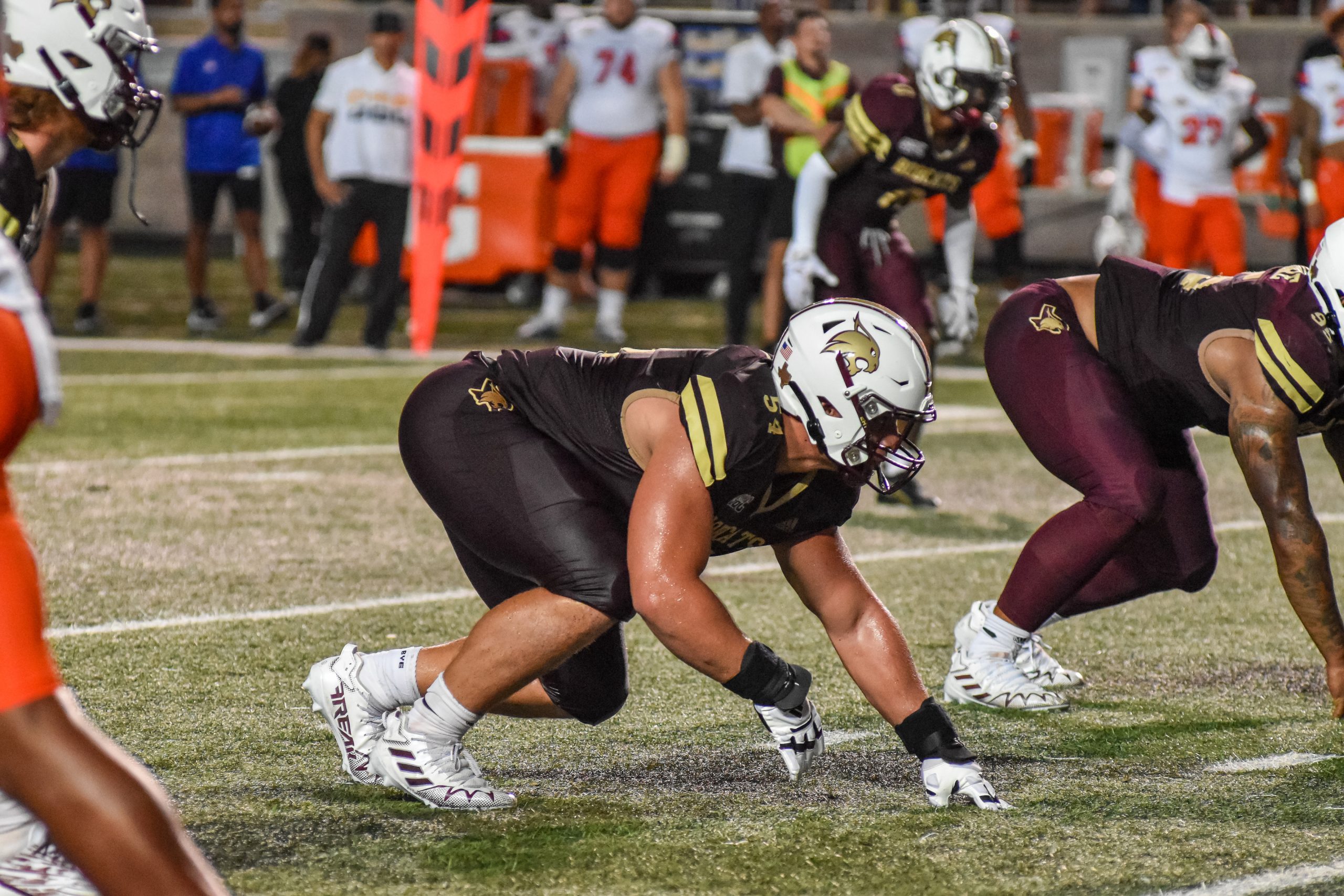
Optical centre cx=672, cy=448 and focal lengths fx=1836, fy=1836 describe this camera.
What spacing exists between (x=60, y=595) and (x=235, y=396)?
421 cm

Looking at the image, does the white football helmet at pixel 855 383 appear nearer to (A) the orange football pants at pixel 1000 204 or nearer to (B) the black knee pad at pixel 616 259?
(B) the black knee pad at pixel 616 259

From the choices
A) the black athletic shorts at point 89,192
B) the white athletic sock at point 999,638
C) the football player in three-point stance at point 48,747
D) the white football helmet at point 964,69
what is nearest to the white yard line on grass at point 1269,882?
the white athletic sock at point 999,638

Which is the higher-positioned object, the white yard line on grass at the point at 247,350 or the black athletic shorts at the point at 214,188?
the black athletic shorts at the point at 214,188

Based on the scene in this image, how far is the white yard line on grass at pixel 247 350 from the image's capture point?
11.0m

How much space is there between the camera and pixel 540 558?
3533 millimetres

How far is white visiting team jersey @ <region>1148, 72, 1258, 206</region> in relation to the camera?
10.7 m

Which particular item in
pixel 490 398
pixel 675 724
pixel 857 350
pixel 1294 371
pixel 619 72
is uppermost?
pixel 857 350

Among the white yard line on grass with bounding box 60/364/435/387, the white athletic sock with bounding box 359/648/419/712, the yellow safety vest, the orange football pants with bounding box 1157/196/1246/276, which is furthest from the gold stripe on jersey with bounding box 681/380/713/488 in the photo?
the orange football pants with bounding box 1157/196/1246/276

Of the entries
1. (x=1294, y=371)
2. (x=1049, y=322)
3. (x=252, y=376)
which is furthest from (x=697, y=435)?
(x=252, y=376)

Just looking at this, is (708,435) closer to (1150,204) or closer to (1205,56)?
(1205,56)

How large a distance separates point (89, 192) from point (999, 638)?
8.45 meters

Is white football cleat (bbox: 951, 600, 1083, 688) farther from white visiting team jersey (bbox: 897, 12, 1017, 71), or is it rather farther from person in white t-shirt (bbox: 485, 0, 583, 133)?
person in white t-shirt (bbox: 485, 0, 583, 133)

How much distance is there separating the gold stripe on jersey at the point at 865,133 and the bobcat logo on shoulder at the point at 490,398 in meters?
3.11

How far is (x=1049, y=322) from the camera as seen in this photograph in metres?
4.53
